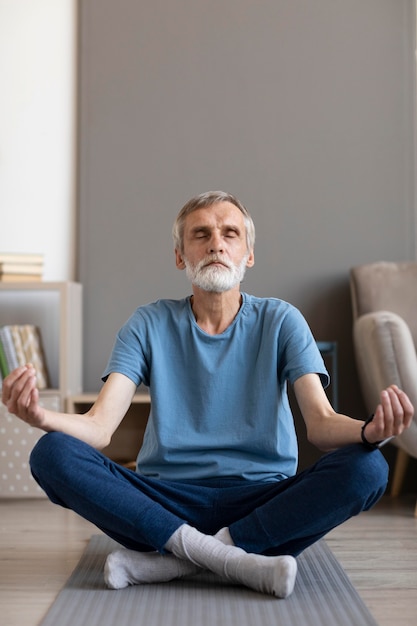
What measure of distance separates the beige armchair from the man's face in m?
0.90

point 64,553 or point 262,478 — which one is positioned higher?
point 262,478

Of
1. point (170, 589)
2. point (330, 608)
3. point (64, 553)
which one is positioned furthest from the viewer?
point (64, 553)

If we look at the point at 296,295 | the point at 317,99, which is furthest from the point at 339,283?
the point at 317,99

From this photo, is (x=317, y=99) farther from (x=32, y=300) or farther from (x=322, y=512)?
(x=322, y=512)

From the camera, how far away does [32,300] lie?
3764 mm

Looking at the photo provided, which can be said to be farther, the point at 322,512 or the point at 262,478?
the point at 262,478

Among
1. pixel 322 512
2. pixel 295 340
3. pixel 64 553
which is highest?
pixel 295 340

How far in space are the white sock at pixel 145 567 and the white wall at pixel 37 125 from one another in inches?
78.4

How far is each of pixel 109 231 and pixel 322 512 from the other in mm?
2093

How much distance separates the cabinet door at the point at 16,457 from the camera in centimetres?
333

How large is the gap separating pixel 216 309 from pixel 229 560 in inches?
26.9

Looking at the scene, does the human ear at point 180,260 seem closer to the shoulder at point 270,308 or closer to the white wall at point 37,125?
the shoulder at point 270,308

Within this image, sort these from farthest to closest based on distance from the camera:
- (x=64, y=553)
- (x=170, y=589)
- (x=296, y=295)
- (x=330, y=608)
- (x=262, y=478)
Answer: (x=296, y=295), (x=64, y=553), (x=262, y=478), (x=170, y=589), (x=330, y=608)

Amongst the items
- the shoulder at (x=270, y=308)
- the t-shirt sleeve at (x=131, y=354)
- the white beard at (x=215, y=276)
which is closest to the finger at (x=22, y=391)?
the t-shirt sleeve at (x=131, y=354)
